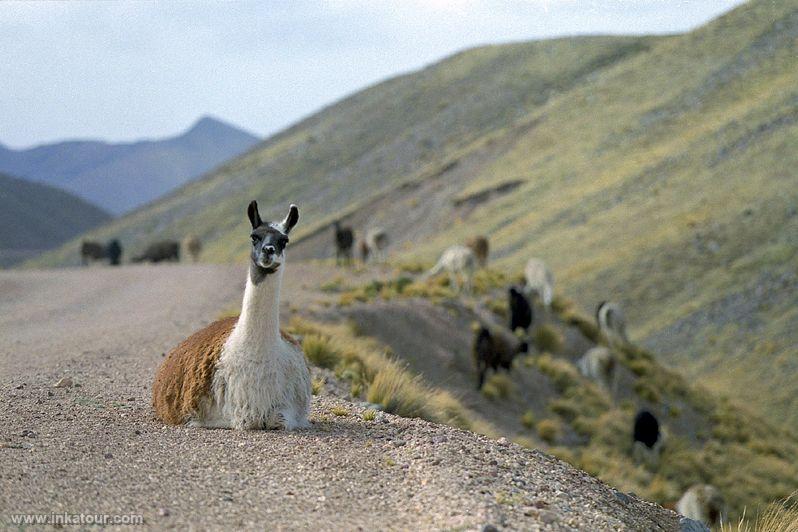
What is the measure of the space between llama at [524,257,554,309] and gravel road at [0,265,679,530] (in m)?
16.7

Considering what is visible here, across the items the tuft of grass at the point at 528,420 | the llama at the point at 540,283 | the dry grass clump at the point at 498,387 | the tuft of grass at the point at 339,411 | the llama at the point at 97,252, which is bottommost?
the tuft of grass at the point at 528,420

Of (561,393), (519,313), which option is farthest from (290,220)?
(519,313)

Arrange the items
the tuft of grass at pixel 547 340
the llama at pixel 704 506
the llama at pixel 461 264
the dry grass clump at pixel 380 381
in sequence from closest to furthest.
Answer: the dry grass clump at pixel 380 381 < the llama at pixel 704 506 < the tuft of grass at pixel 547 340 < the llama at pixel 461 264

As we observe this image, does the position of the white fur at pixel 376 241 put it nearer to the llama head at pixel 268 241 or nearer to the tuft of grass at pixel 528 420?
the tuft of grass at pixel 528 420

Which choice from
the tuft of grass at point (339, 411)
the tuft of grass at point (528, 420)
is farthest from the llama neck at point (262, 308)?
the tuft of grass at point (528, 420)

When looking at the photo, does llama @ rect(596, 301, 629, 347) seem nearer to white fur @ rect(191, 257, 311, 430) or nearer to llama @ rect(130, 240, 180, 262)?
white fur @ rect(191, 257, 311, 430)

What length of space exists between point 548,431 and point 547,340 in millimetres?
5640

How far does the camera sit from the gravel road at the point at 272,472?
6.42m

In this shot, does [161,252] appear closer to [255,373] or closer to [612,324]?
[612,324]

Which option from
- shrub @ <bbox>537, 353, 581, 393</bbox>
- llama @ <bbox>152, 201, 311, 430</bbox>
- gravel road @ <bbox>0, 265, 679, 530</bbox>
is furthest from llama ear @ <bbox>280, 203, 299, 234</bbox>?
shrub @ <bbox>537, 353, 581, 393</bbox>

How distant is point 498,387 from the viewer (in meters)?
21.6

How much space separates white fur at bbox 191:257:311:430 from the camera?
29.1 feet

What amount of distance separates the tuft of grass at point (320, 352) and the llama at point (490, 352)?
672 centimetres

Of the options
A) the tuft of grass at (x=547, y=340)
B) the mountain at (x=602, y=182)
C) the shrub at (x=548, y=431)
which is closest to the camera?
the shrub at (x=548, y=431)
